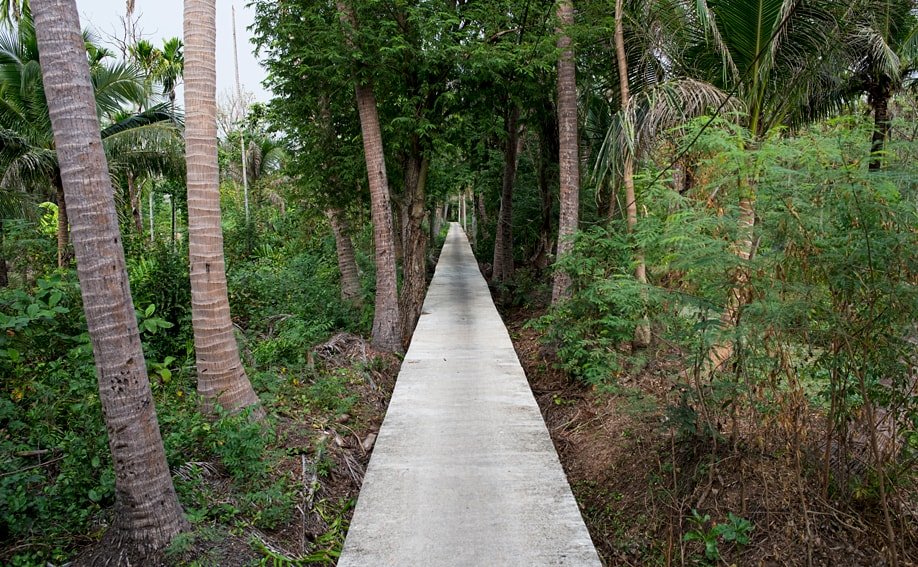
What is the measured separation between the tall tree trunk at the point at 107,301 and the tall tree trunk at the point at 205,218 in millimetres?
1591

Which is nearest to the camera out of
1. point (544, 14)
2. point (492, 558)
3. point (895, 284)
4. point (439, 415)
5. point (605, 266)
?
point (895, 284)

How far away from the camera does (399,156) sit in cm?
1129

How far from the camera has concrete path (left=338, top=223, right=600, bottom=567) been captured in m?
3.70

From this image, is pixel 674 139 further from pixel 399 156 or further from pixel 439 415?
pixel 399 156

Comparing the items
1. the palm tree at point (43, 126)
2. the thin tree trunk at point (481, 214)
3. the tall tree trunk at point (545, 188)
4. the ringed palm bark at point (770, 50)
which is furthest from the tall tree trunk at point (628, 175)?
the thin tree trunk at point (481, 214)

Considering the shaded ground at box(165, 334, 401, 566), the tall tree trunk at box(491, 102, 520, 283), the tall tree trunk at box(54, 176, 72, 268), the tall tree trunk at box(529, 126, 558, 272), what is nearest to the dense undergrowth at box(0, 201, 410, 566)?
the shaded ground at box(165, 334, 401, 566)

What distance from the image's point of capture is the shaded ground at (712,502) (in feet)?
12.0

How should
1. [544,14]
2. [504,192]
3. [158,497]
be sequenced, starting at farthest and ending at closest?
1. [504,192]
2. [544,14]
3. [158,497]

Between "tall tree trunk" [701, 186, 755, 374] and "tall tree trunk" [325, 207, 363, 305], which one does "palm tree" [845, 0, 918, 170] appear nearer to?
"tall tree trunk" [701, 186, 755, 374]

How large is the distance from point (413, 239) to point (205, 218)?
575 cm

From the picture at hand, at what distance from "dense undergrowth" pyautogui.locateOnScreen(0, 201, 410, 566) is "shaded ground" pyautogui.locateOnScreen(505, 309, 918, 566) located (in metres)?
2.31

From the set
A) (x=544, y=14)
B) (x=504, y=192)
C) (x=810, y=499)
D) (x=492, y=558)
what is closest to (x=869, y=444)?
(x=810, y=499)

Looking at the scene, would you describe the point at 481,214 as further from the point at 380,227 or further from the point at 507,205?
the point at 380,227

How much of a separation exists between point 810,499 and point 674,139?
393 centimetres
